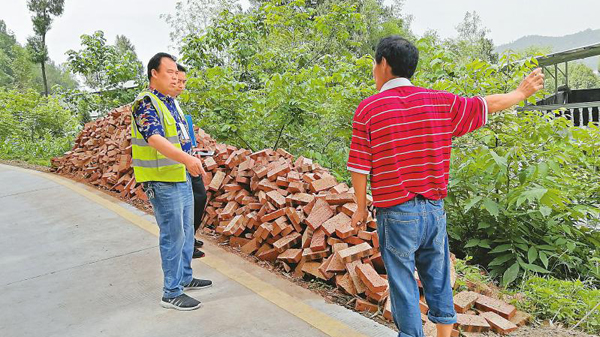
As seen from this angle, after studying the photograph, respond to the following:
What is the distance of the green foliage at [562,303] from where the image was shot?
2969 millimetres

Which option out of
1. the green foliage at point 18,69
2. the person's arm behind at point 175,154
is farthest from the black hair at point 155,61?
the green foliage at point 18,69

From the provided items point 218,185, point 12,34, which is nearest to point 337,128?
point 218,185

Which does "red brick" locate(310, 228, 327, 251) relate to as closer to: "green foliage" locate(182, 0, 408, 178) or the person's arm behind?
the person's arm behind

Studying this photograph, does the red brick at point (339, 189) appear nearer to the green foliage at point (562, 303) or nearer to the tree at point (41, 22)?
the green foliage at point (562, 303)

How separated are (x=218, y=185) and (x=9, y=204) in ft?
12.5

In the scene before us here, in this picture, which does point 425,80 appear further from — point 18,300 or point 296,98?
point 18,300

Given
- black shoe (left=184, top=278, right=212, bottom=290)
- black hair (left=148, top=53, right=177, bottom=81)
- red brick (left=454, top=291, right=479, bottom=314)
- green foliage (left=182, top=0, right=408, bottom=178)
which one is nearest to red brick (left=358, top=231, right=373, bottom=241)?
red brick (left=454, top=291, right=479, bottom=314)

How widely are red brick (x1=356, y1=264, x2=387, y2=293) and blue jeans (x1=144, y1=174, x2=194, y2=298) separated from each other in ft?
4.34

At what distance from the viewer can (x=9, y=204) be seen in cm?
652

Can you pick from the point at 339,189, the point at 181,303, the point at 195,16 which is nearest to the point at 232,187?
A: the point at 339,189

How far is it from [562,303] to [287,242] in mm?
2184

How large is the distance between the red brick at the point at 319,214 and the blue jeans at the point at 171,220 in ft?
3.59

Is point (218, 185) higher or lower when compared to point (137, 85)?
lower

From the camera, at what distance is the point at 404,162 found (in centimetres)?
203
